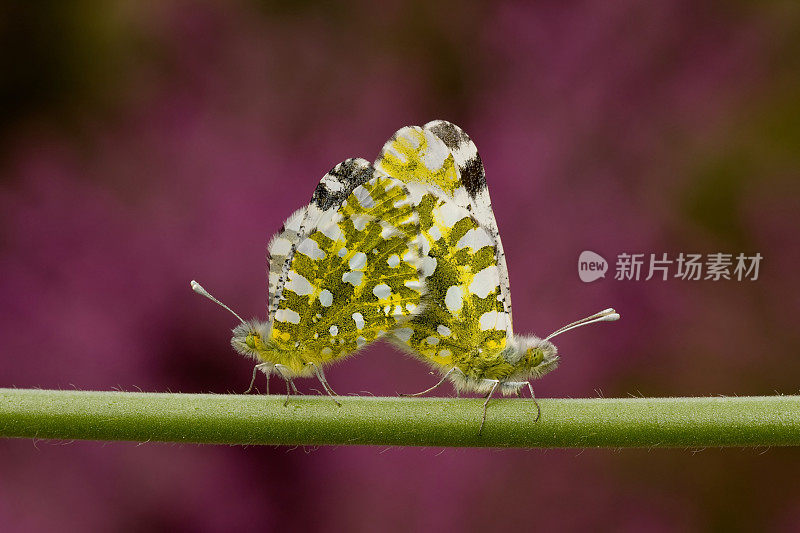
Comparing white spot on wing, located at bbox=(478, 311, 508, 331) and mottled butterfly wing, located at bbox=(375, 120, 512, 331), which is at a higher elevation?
mottled butterfly wing, located at bbox=(375, 120, 512, 331)

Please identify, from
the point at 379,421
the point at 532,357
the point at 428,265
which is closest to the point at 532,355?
the point at 532,357

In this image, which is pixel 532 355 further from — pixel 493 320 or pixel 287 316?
pixel 287 316

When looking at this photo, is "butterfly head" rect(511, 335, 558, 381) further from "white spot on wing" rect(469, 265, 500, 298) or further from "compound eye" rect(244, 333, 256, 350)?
"compound eye" rect(244, 333, 256, 350)

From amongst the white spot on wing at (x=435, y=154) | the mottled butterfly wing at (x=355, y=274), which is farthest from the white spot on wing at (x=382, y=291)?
A: the white spot on wing at (x=435, y=154)

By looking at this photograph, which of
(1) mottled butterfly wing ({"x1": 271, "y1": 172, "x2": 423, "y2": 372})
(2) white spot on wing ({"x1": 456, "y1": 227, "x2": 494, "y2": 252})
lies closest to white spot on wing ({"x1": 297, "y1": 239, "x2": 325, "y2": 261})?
(1) mottled butterfly wing ({"x1": 271, "y1": 172, "x2": 423, "y2": 372})

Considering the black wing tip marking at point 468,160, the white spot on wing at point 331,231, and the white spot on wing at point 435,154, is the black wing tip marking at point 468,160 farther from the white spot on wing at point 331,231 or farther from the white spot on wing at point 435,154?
the white spot on wing at point 331,231

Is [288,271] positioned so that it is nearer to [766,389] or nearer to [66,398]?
[66,398]

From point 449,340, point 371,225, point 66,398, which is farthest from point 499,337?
point 66,398
